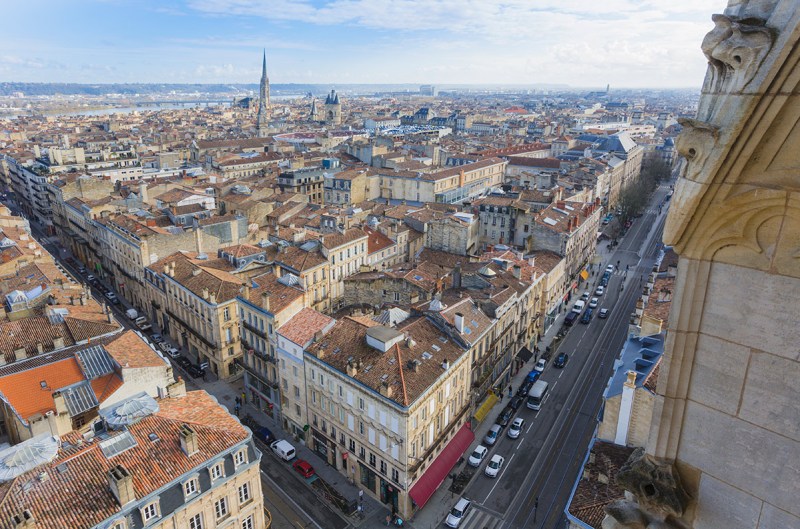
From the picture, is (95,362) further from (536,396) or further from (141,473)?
(536,396)

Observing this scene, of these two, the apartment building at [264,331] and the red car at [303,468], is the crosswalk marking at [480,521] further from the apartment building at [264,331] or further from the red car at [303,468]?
the apartment building at [264,331]

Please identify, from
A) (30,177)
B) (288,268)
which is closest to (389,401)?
(288,268)

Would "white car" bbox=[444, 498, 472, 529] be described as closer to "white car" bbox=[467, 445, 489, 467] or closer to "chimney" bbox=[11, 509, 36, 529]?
"white car" bbox=[467, 445, 489, 467]

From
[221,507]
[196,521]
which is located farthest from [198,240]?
[196,521]

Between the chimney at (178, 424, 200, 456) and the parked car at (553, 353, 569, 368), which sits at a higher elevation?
the chimney at (178, 424, 200, 456)

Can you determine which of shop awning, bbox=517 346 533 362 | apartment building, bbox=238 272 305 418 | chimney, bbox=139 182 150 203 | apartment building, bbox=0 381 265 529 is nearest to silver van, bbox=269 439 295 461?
apartment building, bbox=238 272 305 418

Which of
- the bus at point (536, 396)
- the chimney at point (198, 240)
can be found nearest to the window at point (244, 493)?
the bus at point (536, 396)
